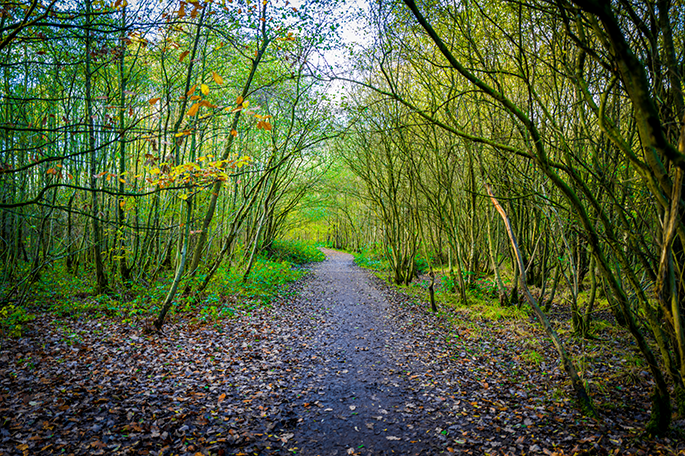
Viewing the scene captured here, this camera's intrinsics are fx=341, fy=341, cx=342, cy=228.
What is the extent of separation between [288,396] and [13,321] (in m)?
5.79

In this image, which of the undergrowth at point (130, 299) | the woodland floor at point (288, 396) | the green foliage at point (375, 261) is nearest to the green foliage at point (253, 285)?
the undergrowth at point (130, 299)

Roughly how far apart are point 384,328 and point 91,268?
1082 centimetres

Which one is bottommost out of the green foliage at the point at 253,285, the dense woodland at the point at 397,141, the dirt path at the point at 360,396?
the dirt path at the point at 360,396

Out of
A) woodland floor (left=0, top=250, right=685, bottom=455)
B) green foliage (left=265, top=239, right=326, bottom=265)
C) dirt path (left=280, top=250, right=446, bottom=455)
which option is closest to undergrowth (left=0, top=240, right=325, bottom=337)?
woodland floor (left=0, top=250, right=685, bottom=455)

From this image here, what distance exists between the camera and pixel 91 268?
40.1ft

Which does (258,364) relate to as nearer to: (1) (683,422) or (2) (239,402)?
(2) (239,402)

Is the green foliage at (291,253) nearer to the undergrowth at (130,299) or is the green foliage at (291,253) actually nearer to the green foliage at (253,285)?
the green foliage at (253,285)

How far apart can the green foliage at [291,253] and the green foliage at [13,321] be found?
13.1 metres

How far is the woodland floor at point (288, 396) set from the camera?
3.62 meters

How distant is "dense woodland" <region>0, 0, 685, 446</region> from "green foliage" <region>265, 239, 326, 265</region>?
4.41 metres

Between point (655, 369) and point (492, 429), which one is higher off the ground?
point (655, 369)

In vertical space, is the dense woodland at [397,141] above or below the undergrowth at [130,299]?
above

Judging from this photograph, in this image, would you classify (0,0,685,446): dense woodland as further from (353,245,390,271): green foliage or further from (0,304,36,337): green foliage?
(353,245,390,271): green foliage

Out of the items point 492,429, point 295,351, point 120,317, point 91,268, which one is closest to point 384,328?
point 295,351
